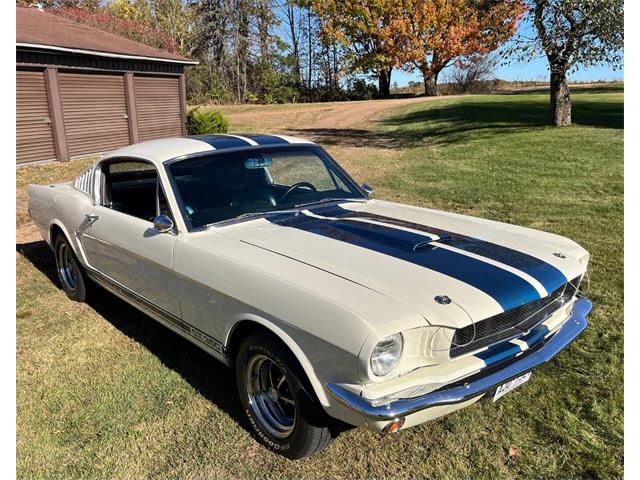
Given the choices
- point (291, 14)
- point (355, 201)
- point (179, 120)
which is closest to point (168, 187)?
point (355, 201)

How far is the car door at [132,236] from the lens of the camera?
3.44m

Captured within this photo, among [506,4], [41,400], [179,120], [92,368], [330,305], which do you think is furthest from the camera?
[179,120]

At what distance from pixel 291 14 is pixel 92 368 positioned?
161 ft

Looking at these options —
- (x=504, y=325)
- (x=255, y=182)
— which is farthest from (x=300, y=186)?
(x=504, y=325)

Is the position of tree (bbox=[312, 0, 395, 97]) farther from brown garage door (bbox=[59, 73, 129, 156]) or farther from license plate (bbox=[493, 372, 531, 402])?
license plate (bbox=[493, 372, 531, 402])

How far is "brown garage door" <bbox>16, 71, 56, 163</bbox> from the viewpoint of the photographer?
1312 centimetres

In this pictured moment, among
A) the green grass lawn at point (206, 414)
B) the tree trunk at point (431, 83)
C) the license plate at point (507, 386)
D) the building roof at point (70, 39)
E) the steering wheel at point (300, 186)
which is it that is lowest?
the green grass lawn at point (206, 414)

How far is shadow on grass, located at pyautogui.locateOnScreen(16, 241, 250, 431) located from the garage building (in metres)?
9.92

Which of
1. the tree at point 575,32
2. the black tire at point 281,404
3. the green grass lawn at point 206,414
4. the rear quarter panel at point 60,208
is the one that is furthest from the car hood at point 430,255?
the tree at point 575,32

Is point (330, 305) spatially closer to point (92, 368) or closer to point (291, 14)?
point (92, 368)

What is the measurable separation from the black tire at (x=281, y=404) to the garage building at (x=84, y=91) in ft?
42.6

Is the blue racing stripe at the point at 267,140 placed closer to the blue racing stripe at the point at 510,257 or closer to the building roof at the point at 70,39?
the blue racing stripe at the point at 510,257

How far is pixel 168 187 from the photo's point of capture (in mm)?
3516

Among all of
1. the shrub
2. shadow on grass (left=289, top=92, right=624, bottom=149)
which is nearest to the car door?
shadow on grass (left=289, top=92, right=624, bottom=149)
